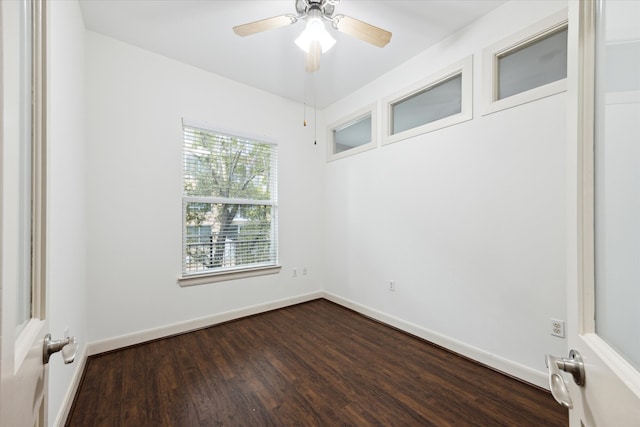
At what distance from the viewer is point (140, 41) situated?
244 centimetres

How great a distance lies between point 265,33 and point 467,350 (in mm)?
3369

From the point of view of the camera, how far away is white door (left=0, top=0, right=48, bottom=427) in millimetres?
361

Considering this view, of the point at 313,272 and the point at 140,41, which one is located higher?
the point at 140,41

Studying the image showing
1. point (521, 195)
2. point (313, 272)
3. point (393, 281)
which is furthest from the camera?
point (313, 272)

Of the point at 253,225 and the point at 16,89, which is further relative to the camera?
the point at 253,225

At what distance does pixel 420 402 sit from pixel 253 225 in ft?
8.13

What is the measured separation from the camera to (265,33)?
7.70 ft

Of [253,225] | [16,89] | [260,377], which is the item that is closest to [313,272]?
[253,225]

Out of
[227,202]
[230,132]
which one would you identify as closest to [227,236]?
[227,202]

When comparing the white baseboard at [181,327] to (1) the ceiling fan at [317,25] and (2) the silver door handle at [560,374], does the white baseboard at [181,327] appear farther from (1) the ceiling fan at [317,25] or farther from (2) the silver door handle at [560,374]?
(2) the silver door handle at [560,374]

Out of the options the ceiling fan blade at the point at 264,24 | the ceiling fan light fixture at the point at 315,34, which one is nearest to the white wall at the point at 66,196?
the ceiling fan blade at the point at 264,24

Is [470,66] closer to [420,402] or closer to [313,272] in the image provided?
[420,402]

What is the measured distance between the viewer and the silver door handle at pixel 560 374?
53 cm

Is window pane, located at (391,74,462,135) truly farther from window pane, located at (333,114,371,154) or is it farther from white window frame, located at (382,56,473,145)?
window pane, located at (333,114,371,154)
